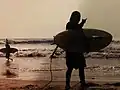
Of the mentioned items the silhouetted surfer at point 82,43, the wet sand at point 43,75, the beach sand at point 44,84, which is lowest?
the beach sand at point 44,84

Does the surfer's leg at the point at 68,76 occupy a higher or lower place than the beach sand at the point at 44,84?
higher

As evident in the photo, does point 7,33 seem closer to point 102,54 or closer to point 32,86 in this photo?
point 32,86

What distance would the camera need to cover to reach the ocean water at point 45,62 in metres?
1.87

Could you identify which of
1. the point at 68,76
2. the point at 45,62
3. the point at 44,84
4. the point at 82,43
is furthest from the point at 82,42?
the point at 45,62

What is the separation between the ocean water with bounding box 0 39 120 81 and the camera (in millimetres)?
1866

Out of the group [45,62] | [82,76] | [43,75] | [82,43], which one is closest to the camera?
[82,43]

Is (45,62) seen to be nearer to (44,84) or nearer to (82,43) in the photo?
(44,84)

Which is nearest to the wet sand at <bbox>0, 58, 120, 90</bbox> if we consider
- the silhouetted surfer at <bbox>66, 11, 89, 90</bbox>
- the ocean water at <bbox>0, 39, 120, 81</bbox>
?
the ocean water at <bbox>0, 39, 120, 81</bbox>

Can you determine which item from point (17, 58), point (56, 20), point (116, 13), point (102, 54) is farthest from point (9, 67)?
point (116, 13)

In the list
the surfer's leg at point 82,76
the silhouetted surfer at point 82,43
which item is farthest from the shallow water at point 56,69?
the silhouetted surfer at point 82,43

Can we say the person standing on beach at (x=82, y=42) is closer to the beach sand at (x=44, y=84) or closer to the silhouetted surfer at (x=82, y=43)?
the silhouetted surfer at (x=82, y=43)

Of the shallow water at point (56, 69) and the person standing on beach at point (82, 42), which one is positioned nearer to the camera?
the person standing on beach at point (82, 42)

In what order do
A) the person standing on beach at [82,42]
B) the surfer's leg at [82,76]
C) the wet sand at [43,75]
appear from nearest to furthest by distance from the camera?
the person standing on beach at [82,42] < the surfer's leg at [82,76] < the wet sand at [43,75]

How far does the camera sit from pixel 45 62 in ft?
6.48
